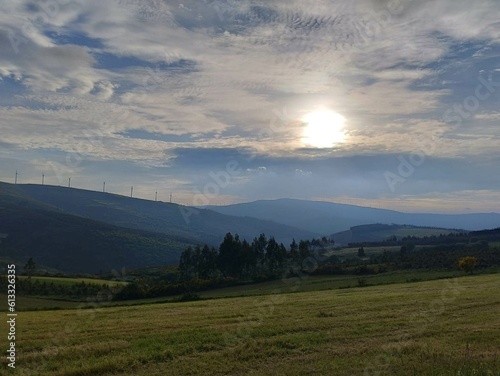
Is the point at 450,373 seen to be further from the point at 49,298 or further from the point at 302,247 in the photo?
the point at 302,247

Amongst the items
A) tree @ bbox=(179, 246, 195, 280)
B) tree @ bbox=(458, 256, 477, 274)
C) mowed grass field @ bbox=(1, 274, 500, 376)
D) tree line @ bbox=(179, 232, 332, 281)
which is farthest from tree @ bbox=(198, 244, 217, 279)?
mowed grass field @ bbox=(1, 274, 500, 376)

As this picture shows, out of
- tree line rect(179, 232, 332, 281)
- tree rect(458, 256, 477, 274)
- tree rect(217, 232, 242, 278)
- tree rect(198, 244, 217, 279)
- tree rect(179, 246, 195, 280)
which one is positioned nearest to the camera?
tree rect(458, 256, 477, 274)

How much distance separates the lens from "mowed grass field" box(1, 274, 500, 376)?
18188mm

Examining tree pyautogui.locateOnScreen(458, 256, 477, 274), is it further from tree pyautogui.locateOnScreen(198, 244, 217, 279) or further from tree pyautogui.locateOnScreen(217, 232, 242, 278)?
tree pyautogui.locateOnScreen(198, 244, 217, 279)

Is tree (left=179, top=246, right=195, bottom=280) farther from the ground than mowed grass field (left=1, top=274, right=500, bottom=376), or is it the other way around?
mowed grass field (left=1, top=274, right=500, bottom=376)

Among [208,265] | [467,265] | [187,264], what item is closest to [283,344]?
[467,265]

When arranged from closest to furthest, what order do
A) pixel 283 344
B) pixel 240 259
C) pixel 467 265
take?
pixel 283 344
pixel 467 265
pixel 240 259

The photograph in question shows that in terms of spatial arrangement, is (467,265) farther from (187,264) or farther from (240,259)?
(187,264)

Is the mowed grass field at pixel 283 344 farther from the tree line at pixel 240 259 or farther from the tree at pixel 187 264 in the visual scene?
the tree at pixel 187 264

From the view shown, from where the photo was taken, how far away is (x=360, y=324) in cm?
2723

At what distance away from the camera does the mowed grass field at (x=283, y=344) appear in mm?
18188

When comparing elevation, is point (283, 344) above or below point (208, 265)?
above

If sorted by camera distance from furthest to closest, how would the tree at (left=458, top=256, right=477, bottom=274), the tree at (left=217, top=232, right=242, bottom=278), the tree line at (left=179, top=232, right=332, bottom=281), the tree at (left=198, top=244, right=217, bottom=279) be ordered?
the tree at (left=198, top=244, right=217, bottom=279), the tree line at (left=179, top=232, right=332, bottom=281), the tree at (left=217, top=232, right=242, bottom=278), the tree at (left=458, top=256, right=477, bottom=274)

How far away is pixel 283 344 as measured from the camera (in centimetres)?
2241
